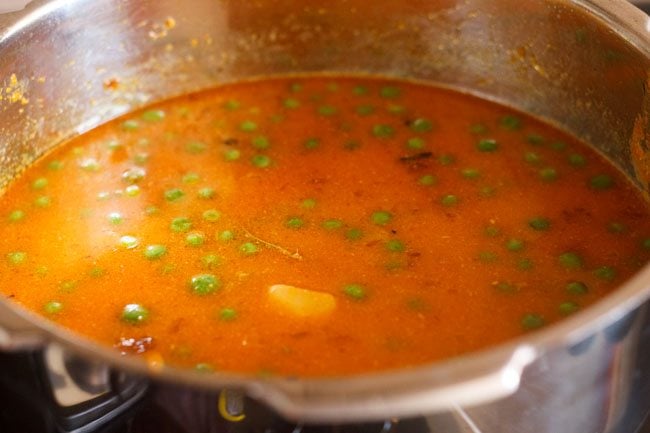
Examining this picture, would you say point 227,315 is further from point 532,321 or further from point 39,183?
point 39,183

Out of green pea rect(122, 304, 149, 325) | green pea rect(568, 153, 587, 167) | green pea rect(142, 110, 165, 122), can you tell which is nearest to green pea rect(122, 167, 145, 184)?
green pea rect(142, 110, 165, 122)

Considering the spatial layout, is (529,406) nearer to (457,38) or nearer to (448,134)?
(448,134)

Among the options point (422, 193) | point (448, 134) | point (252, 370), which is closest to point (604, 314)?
point (252, 370)

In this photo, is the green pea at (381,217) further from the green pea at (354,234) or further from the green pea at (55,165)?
the green pea at (55,165)

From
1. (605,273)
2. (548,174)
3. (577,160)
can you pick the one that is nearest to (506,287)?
(605,273)

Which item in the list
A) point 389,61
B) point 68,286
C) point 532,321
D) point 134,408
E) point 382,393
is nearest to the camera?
point 382,393

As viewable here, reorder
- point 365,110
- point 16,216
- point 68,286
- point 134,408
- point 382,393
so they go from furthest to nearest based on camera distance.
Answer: point 365,110, point 16,216, point 68,286, point 134,408, point 382,393

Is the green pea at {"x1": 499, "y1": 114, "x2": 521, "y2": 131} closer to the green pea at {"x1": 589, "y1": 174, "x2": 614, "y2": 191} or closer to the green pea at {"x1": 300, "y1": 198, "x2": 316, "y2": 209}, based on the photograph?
the green pea at {"x1": 589, "y1": 174, "x2": 614, "y2": 191}

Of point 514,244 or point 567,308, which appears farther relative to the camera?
point 514,244
